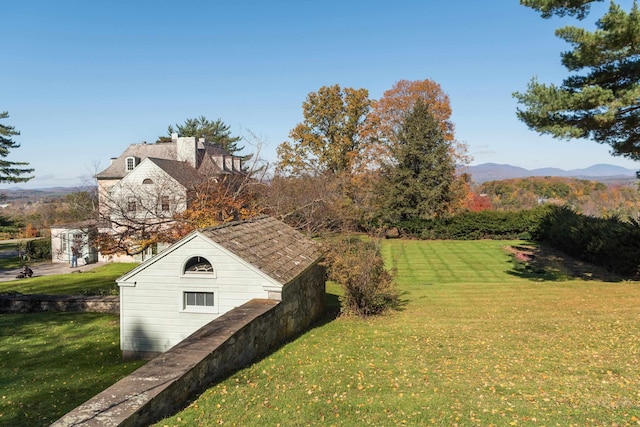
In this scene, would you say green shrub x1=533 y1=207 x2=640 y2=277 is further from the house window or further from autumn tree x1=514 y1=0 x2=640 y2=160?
the house window

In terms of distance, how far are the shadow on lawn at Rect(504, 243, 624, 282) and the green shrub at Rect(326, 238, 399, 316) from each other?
461 inches

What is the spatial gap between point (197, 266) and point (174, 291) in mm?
888

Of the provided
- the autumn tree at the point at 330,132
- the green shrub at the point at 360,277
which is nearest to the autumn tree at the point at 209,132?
the autumn tree at the point at 330,132

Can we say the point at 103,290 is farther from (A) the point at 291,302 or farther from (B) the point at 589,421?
(B) the point at 589,421

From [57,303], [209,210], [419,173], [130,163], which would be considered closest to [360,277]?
[209,210]

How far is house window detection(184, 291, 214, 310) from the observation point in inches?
434

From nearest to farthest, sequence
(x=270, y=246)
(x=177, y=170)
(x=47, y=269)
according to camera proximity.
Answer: (x=270, y=246), (x=47, y=269), (x=177, y=170)

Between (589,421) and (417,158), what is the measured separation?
3574 cm

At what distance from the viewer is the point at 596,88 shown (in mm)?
13438

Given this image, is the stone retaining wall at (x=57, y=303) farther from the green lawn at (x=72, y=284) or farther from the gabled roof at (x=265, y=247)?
the gabled roof at (x=265, y=247)

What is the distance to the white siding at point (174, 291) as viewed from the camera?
10.7 meters

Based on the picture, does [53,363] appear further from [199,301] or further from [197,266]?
[197,266]

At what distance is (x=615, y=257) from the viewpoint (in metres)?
21.4

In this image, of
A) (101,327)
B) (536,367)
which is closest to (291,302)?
(536,367)
